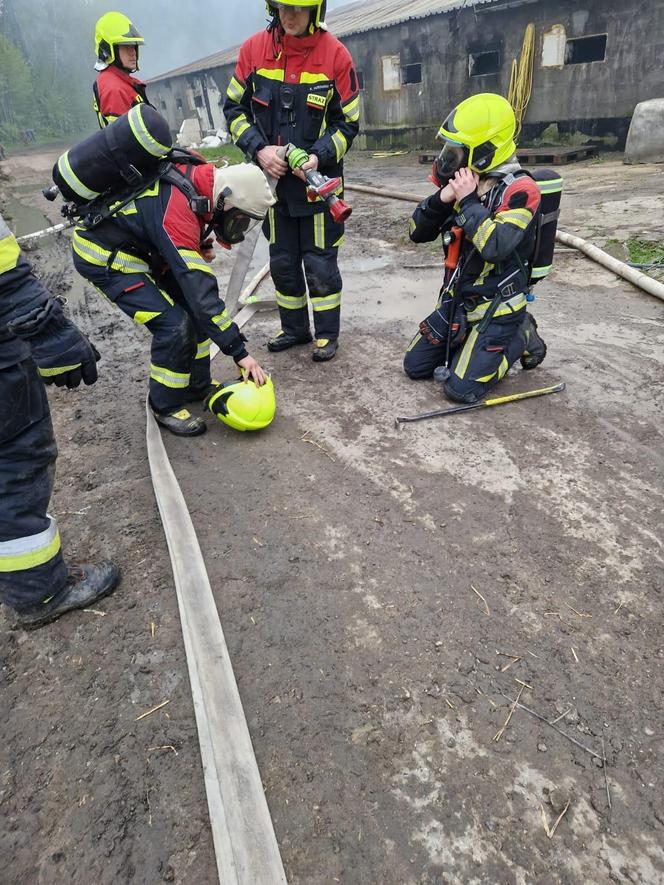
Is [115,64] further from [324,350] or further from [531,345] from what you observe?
[531,345]

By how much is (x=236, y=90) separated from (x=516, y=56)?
→ 1216 centimetres

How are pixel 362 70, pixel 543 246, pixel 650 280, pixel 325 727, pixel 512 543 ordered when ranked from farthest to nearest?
1. pixel 362 70
2. pixel 650 280
3. pixel 543 246
4. pixel 512 543
5. pixel 325 727

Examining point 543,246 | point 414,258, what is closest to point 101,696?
point 543,246

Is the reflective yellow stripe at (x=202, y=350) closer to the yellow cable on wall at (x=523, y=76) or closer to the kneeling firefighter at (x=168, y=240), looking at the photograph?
the kneeling firefighter at (x=168, y=240)

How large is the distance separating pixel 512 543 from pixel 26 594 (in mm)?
2001

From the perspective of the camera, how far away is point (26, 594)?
83.2 inches

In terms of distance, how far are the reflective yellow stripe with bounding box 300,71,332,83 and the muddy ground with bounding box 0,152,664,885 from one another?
207cm

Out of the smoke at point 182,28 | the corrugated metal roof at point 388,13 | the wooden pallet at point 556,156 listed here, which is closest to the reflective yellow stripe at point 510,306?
the wooden pallet at point 556,156

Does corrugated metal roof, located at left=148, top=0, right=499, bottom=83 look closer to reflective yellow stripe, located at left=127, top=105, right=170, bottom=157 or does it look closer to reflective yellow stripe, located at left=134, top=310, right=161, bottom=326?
reflective yellow stripe, located at left=127, top=105, right=170, bottom=157

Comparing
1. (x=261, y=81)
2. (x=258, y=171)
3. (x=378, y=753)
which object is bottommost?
(x=378, y=753)

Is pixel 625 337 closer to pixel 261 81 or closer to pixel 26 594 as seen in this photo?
pixel 261 81

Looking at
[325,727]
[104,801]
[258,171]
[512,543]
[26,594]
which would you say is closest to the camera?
[104,801]

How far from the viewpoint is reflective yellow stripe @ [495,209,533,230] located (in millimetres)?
3104

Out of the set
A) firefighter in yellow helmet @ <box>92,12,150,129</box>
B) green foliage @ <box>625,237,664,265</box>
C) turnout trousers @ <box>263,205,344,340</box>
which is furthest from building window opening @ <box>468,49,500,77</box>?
turnout trousers @ <box>263,205,344,340</box>
